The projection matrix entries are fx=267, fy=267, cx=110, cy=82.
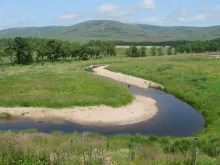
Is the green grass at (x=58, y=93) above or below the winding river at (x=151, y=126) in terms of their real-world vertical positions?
above

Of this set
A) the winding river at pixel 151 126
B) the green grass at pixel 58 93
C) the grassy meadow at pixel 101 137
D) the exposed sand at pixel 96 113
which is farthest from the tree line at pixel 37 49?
the winding river at pixel 151 126

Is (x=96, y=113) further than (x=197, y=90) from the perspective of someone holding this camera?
No

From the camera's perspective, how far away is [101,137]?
83.8 feet

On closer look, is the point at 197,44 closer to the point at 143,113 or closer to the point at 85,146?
the point at 143,113

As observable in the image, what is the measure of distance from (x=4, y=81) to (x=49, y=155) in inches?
1569

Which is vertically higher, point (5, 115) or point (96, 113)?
point (5, 115)

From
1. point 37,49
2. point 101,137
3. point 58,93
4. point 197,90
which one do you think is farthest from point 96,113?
point 37,49

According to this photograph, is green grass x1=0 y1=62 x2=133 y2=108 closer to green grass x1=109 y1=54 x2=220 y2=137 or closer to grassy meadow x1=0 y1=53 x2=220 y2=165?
grassy meadow x1=0 y1=53 x2=220 y2=165

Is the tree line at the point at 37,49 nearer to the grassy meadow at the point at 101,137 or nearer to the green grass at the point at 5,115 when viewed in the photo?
the grassy meadow at the point at 101,137

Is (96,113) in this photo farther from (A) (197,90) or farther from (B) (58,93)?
(A) (197,90)

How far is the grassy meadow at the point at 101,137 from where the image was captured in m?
14.3

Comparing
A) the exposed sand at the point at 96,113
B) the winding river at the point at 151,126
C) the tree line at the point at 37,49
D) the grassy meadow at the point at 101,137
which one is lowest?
the winding river at the point at 151,126

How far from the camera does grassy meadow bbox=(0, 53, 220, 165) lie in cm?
1432

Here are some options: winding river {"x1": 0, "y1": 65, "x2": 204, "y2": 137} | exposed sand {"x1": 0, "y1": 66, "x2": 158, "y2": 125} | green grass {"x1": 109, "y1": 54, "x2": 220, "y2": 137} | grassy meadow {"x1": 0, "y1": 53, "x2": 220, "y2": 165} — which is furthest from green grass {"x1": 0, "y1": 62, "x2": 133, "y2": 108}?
green grass {"x1": 109, "y1": 54, "x2": 220, "y2": 137}
